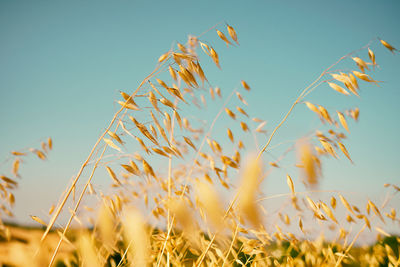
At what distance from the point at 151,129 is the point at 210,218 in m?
0.39

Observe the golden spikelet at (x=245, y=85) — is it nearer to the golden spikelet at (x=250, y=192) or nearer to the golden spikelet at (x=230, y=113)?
the golden spikelet at (x=230, y=113)

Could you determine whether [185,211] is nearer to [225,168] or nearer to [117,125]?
[225,168]

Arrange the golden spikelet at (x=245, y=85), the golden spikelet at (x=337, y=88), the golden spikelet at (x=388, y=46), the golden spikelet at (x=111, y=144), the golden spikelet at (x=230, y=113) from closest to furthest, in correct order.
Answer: the golden spikelet at (x=111, y=144), the golden spikelet at (x=337, y=88), the golden spikelet at (x=388, y=46), the golden spikelet at (x=230, y=113), the golden spikelet at (x=245, y=85)

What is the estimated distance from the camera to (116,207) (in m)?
Answer: 1.08

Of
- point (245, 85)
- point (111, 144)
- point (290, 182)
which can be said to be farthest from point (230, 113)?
point (111, 144)

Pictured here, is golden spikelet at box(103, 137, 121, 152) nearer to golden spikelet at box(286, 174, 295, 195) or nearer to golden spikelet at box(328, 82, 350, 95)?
golden spikelet at box(286, 174, 295, 195)

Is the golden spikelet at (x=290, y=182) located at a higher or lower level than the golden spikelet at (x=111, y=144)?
lower

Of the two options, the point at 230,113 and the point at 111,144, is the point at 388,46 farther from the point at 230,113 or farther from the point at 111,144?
the point at 111,144

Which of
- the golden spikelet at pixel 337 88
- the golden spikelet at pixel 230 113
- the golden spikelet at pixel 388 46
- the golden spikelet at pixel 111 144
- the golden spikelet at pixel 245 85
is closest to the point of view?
the golden spikelet at pixel 111 144

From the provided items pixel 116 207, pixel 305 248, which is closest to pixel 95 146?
pixel 116 207

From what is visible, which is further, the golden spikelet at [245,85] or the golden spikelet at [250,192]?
the golden spikelet at [245,85]

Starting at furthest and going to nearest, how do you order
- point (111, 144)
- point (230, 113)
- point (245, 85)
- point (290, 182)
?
point (245, 85)
point (230, 113)
point (290, 182)
point (111, 144)

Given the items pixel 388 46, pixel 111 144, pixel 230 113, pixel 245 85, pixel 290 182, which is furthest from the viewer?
pixel 245 85

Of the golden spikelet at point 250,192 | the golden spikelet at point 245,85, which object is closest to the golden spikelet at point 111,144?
the golden spikelet at point 250,192
